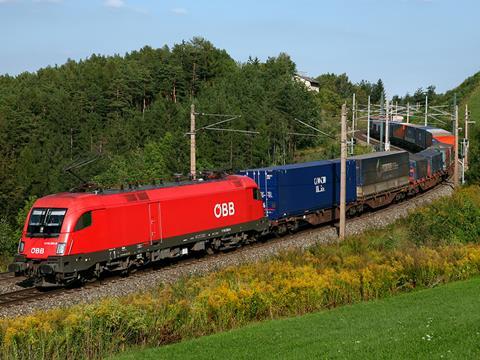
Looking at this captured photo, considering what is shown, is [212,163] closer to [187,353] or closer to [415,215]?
[415,215]

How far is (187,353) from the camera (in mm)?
13070

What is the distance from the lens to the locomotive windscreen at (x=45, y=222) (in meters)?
21.9

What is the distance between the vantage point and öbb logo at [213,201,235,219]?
28594 mm

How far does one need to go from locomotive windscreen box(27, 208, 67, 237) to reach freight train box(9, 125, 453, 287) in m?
0.04

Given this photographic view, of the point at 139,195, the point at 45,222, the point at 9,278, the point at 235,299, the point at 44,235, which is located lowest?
the point at 9,278

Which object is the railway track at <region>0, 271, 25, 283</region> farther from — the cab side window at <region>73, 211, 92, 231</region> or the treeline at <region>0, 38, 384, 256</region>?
the treeline at <region>0, 38, 384, 256</region>

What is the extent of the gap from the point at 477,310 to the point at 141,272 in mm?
14041

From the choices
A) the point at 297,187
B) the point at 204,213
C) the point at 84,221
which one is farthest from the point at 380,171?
the point at 84,221

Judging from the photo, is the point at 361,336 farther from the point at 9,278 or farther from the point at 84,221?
the point at 9,278

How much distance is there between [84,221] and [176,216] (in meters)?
4.92

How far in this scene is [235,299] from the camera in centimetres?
1667

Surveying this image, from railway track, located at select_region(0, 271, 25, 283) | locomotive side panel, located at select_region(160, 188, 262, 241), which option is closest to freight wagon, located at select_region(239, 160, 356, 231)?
locomotive side panel, located at select_region(160, 188, 262, 241)

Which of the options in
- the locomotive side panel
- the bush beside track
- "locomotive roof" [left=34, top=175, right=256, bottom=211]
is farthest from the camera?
the locomotive side panel

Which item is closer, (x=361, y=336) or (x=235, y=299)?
(x=361, y=336)
